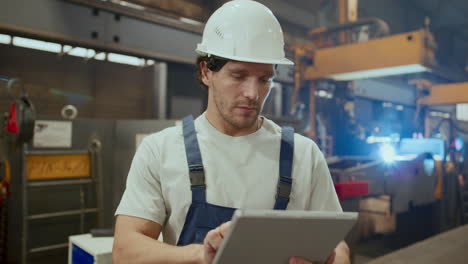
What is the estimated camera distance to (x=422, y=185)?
3.97 meters

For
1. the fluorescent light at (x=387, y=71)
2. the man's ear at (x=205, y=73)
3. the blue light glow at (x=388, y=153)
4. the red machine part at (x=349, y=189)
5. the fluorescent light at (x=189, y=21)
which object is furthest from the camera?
the blue light glow at (x=388, y=153)

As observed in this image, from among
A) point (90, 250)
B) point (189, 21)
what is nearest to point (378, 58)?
point (189, 21)

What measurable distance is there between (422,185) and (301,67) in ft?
6.40

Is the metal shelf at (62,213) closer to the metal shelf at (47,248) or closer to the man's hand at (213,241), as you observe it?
the metal shelf at (47,248)

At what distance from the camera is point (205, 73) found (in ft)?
4.12

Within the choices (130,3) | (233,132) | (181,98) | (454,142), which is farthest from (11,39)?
(454,142)

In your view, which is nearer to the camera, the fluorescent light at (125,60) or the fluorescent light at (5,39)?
the fluorescent light at (5,39)

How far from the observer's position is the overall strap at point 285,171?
1.11 m

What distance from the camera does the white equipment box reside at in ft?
6.03

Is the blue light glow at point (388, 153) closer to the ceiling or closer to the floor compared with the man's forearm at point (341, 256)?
closer to the ceiling

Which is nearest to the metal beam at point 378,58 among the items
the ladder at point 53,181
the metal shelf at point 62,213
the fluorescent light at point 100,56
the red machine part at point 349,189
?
the red machine part at point 349,189

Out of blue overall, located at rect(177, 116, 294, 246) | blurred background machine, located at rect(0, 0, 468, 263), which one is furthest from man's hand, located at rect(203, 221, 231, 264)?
blurred background machine, located at rect(0, 0, 468, 263)

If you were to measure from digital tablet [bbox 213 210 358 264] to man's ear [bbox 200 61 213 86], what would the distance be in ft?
2.14

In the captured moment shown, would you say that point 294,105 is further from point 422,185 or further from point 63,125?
point 63,125
